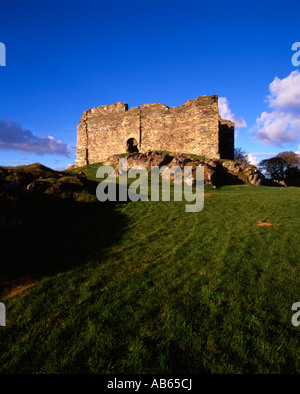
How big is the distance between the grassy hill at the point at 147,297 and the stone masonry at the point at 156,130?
2265 centimetres

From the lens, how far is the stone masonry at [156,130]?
2716cm

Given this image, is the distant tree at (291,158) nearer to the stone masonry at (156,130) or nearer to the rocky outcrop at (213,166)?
the stone masonry at (156,130)

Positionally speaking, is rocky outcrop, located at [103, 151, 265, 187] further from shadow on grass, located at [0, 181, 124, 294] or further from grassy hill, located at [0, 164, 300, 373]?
grassy hill, located at [0, 164, 300, 373]

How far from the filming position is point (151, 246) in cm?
602

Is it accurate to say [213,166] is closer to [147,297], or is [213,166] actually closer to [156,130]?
[156,130]

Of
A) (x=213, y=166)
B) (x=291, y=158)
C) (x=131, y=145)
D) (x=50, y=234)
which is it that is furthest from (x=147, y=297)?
(x=291, y=158)

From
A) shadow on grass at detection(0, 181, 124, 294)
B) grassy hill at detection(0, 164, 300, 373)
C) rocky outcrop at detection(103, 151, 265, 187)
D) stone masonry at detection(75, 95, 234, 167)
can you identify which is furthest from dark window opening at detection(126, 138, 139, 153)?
grassy hill at detection(0, 164, 300, 373)

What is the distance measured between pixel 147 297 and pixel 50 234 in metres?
4.64

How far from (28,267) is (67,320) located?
2.38 m

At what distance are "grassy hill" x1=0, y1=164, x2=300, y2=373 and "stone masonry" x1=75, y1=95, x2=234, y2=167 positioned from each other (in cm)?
2265

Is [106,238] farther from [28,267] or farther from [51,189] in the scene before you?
[51,189]

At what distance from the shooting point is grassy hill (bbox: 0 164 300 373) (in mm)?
2406

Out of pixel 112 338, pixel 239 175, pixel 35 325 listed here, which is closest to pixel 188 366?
pixel 112 338

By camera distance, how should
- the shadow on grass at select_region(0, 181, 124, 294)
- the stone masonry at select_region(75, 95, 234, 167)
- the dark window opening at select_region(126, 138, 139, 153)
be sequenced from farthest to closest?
1. the dark window opening at select_region(126, 138, 139, 153)
2. the stone masonry at select_region(75, 95, 234, 167)
3. the shadow on grass at select_region(0, 181, 124, 294)
